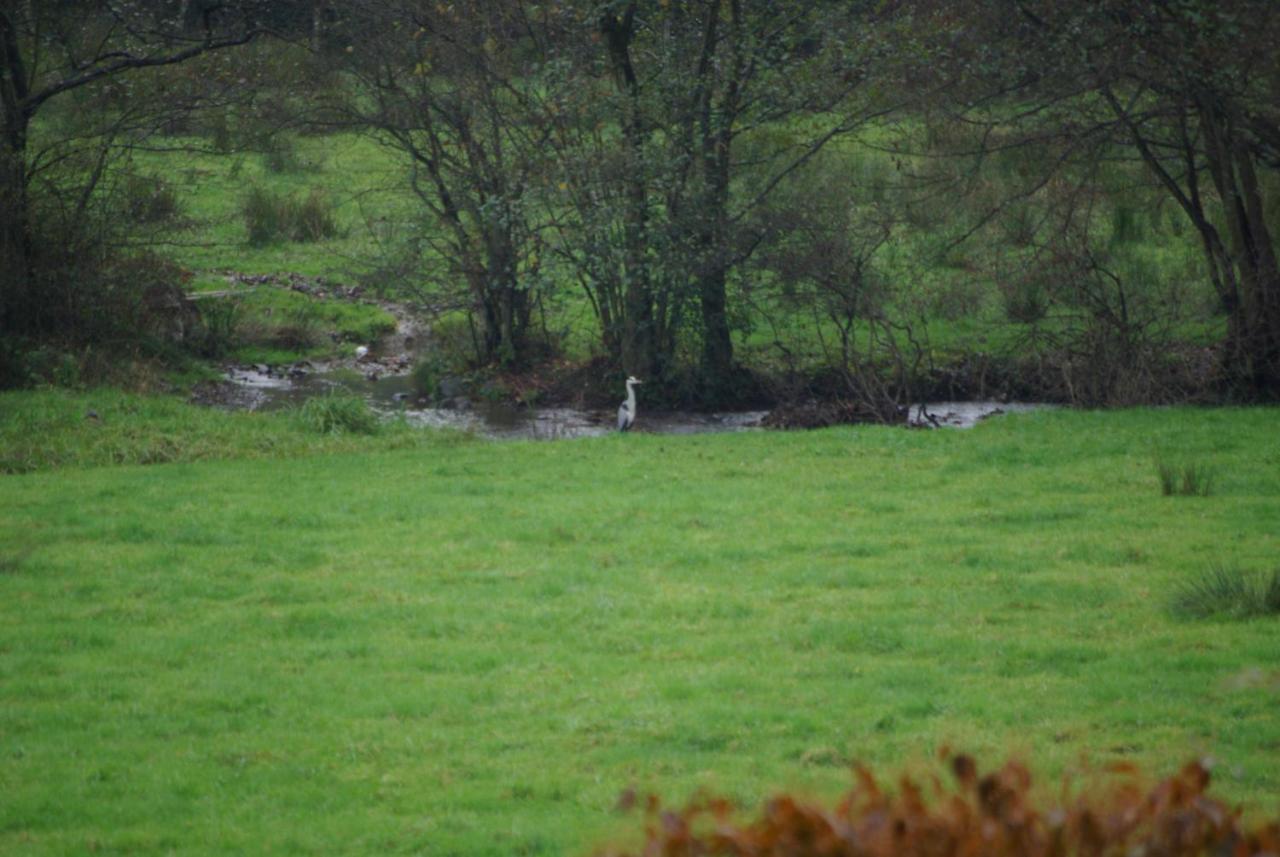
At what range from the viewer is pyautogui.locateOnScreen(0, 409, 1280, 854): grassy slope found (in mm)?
6500

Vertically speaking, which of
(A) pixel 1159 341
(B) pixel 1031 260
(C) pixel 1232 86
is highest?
(C) pixel 1232 86

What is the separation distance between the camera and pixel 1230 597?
29.3ft

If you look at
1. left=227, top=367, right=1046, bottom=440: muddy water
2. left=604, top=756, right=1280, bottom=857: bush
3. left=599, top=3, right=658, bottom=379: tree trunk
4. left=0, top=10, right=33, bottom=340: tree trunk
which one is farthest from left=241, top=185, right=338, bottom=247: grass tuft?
left=604, top=756, right=1280, bottom=857: bush

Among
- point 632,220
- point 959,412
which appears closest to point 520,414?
point 632,220

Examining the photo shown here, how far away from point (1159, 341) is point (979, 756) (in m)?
14.5

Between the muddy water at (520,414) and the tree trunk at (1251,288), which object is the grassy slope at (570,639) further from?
the muddy water at (520,414)

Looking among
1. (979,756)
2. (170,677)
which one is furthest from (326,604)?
(979,756)

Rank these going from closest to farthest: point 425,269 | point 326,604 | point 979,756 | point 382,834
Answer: point 382,834 → point 979,756 → point 326,604 → point 425,269

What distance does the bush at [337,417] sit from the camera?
1784 centimetres

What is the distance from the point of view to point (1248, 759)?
6383 mm

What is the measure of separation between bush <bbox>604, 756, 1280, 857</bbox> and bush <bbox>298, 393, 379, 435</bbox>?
15.3m

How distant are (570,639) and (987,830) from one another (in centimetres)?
630

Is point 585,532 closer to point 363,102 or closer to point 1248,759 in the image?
point 1248,759

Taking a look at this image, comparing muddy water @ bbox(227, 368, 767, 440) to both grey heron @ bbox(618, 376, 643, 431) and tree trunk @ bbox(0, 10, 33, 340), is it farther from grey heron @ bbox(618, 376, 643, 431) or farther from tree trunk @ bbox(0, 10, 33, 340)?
tree trunk @ bbox(0, 10, 33, 340)
